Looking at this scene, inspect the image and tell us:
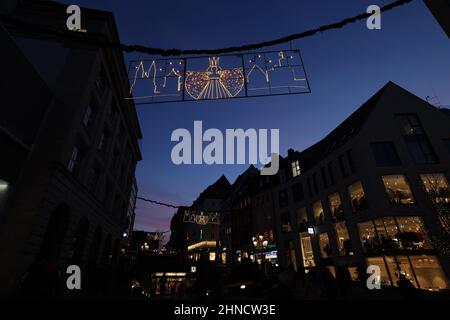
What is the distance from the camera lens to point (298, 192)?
1232 inches

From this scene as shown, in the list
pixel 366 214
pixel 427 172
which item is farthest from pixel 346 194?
pixel 427 172

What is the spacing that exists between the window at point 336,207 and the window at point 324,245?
8.79 ft

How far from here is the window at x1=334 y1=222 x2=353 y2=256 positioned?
72.4ft

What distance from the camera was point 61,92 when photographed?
540 inches

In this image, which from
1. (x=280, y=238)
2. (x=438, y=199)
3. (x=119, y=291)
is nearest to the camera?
(x=119, y=291)

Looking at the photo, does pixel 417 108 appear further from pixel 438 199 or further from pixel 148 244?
pixel 148 244

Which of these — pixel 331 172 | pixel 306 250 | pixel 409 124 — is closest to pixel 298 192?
pixel 331 172

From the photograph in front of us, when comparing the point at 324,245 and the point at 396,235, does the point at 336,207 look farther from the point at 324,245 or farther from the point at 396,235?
the point at 396,235

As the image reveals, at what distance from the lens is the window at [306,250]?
27.0 meters

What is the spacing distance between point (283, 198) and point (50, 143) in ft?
94.2

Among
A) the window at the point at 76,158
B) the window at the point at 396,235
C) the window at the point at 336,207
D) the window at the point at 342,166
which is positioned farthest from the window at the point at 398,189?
the window at the point at 76,158

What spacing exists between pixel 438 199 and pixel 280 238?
59.9ft

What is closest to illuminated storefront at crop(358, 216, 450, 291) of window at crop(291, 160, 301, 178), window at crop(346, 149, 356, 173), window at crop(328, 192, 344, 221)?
window at crop(328, 192, 344, 221)
